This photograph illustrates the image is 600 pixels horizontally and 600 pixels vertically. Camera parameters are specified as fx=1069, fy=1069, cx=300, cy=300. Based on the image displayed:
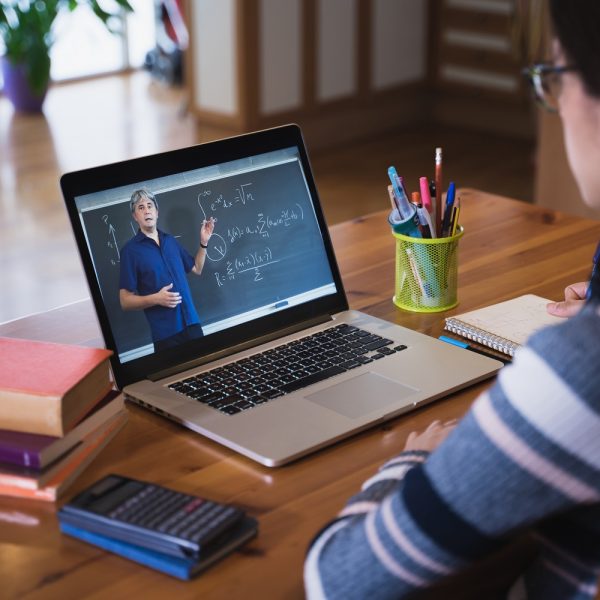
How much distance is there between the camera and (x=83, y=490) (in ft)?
3.43

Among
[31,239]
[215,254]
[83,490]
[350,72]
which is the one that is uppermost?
[215,254]

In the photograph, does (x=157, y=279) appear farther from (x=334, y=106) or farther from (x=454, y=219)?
(x=334, y=106)

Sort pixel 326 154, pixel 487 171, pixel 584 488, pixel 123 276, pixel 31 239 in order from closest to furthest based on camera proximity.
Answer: pixel 584 488
pixel 123 276
pixel 31 239
pixel 487 171
pixel 326 154

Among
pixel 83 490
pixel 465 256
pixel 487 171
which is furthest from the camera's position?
pixel 487 171

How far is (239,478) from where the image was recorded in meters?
1.10

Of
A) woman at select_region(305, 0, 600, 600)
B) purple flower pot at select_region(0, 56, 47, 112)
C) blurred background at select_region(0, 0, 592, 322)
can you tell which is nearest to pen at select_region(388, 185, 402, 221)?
woman at select_region(305, 0, 600, 600)

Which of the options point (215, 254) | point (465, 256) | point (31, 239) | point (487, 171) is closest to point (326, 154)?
point (487, 171)

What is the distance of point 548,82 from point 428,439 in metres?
0.38

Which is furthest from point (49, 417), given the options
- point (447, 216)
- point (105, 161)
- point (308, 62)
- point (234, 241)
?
point (308, 62)

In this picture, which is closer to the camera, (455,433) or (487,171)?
(455,433)

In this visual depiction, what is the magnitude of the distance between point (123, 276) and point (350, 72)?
4.09 m

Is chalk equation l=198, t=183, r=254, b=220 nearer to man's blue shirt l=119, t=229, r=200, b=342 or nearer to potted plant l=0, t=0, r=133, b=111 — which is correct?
man's blue shirt l=119, t=229, r=200, b=342

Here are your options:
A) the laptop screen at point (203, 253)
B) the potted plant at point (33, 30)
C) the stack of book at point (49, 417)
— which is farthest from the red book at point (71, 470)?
the potted plant at point (33, 30)

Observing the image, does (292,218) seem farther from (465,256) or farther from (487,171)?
(487,171)
